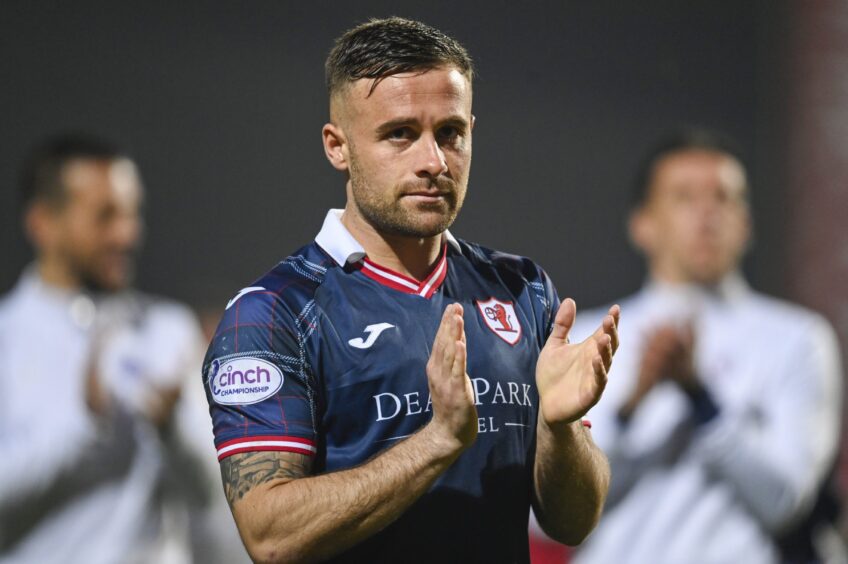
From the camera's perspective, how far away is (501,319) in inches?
73.7

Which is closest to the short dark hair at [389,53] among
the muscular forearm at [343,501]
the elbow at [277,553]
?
the muscular forearm at [343,501]

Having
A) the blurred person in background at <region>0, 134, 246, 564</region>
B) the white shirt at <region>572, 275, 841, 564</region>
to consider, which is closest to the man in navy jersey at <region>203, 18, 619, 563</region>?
the blurred person in background at <region>0, 134, 246, 564</region>

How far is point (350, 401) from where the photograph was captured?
67.3 inches

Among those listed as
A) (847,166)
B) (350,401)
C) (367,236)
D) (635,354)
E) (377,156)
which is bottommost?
(635,354)

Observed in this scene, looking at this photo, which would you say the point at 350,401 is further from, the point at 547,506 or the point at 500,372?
the point at 547,506

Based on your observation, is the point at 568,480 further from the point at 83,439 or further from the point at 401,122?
the point at 83,439

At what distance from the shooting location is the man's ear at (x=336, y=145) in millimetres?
1874

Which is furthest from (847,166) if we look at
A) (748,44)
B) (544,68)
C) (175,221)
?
(175,221)

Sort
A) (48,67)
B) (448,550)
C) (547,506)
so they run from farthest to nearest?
(48,67) → (547,506) → (448,550)

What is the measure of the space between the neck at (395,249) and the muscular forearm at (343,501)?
0.39 meters

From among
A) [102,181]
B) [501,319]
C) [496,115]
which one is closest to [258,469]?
[501,319]

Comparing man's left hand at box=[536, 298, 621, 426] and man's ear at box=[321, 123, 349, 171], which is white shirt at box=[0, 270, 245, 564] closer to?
man's ear at box=[321, 123, 349, 171]

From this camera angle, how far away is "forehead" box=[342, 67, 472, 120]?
1.76m

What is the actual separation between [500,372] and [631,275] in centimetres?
286
